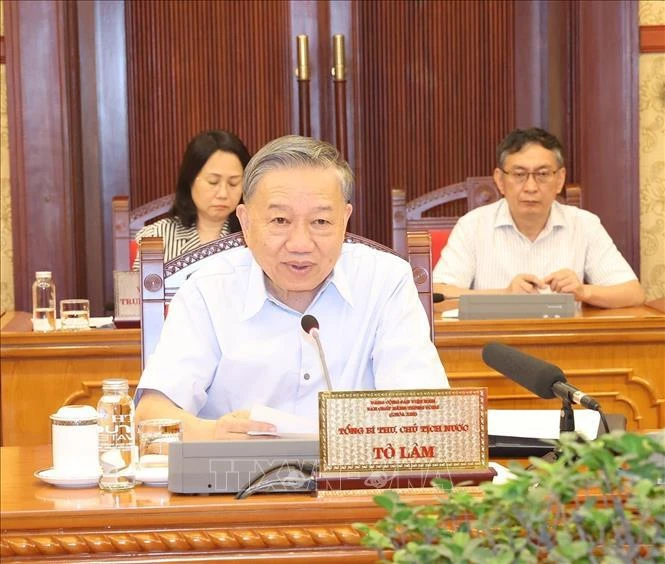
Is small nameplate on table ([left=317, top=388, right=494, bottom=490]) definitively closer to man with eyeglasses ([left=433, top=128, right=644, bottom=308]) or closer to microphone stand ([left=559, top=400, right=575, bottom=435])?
microphone stand ([left=559, top=400, right=575, bottom=435])

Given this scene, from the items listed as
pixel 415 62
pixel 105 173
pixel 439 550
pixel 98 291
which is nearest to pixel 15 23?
pixel 105 173

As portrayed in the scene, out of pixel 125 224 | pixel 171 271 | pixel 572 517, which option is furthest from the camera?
pixel 125 224

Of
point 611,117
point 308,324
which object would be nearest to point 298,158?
point 308,324

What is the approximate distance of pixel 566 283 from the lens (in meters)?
3.48

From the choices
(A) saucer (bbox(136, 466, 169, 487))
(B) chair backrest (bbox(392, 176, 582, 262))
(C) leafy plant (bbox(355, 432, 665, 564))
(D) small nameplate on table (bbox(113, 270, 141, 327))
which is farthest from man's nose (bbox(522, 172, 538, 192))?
(C) leafy plant (bbox(355, 432, 665, 564))

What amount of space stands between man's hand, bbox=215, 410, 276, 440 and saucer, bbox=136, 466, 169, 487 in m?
0.23

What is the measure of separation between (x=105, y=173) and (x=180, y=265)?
7.51ft

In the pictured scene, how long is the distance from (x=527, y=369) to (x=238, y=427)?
17.5 inches

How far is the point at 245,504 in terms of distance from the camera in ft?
4.71

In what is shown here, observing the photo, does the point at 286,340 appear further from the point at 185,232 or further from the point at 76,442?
the point at 185,232

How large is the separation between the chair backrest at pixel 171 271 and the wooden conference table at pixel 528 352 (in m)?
0.55

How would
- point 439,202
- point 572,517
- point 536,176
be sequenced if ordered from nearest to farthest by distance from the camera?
point 572,517
point 536,176
point 439,202

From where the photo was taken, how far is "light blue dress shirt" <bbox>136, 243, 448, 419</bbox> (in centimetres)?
214

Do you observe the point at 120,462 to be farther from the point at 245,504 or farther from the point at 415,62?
the point at 415,62
